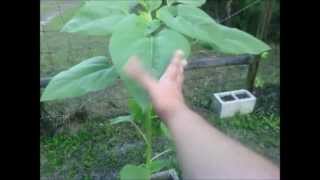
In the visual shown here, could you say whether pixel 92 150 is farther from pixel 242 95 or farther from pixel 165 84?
pixel 165 84

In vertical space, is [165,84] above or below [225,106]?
above

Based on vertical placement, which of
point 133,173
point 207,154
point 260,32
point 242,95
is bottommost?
point 242,95

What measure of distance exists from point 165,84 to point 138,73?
0.12ft

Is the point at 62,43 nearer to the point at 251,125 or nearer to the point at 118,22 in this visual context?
the point at 251,125

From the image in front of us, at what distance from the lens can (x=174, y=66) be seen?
1.81ft

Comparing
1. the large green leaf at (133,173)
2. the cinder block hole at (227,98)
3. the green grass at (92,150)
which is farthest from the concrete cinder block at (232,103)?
the large green leaf at (133,173)

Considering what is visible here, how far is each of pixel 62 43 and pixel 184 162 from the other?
853 millimetres

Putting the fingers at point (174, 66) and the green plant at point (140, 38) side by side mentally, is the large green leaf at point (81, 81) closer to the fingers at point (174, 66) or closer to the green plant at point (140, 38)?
the green plant at point (140, 38)

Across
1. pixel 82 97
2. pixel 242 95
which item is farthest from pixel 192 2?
pixel 242 95
